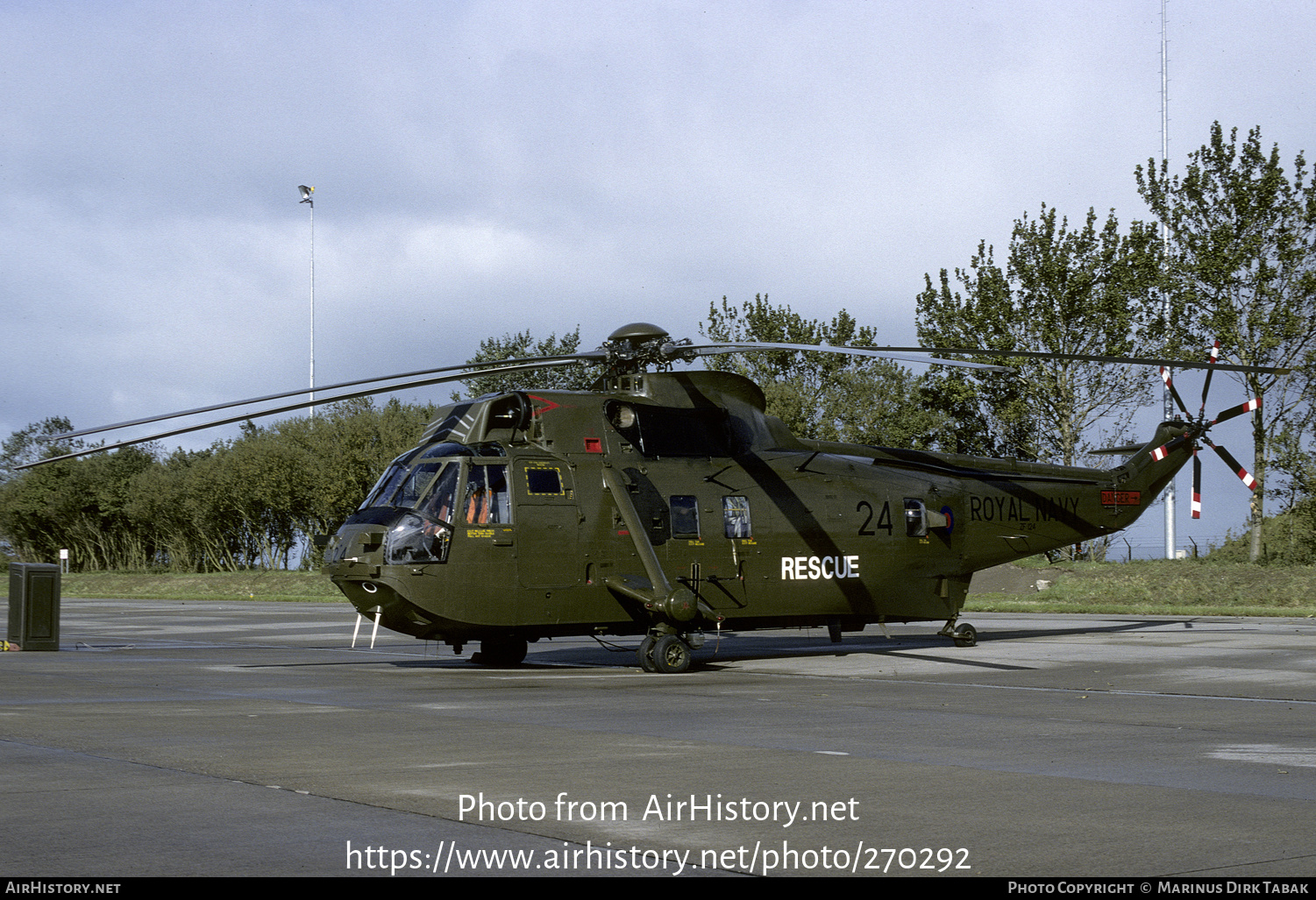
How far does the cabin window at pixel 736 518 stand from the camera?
1930cm

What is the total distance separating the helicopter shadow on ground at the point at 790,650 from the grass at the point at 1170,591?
7371 mm

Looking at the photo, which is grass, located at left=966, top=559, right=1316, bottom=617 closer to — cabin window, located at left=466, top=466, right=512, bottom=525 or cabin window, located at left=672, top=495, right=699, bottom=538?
cabin window, located at left=672, top=495, right=699, bottom=538

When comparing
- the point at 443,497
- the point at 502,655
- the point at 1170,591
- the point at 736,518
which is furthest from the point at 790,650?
the point at 1170,591

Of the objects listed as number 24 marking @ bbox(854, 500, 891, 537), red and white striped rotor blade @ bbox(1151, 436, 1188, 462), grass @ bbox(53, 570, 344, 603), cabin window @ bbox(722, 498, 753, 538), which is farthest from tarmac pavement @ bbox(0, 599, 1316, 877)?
grass @ bbox(53, 570, 344, 603)

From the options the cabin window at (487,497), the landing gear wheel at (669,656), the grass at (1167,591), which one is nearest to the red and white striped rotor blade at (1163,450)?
the grass at (1167,591)

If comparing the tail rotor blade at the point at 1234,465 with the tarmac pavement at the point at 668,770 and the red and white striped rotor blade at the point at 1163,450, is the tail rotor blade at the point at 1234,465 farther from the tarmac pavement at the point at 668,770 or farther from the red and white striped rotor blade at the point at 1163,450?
the tarmac pavement at the point at 668,770

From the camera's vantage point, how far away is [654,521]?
60.8ft

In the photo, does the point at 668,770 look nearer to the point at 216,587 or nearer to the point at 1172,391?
the point at 1172,391

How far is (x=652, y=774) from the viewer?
8.28m

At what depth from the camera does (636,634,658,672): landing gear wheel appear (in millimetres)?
17797

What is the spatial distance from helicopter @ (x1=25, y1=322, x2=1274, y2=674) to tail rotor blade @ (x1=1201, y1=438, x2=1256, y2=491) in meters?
4.63

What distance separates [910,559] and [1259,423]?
89.0 feet

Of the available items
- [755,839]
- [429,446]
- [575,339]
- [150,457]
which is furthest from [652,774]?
[150,457]

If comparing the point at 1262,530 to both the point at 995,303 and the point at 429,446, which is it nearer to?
the point at 995,303
